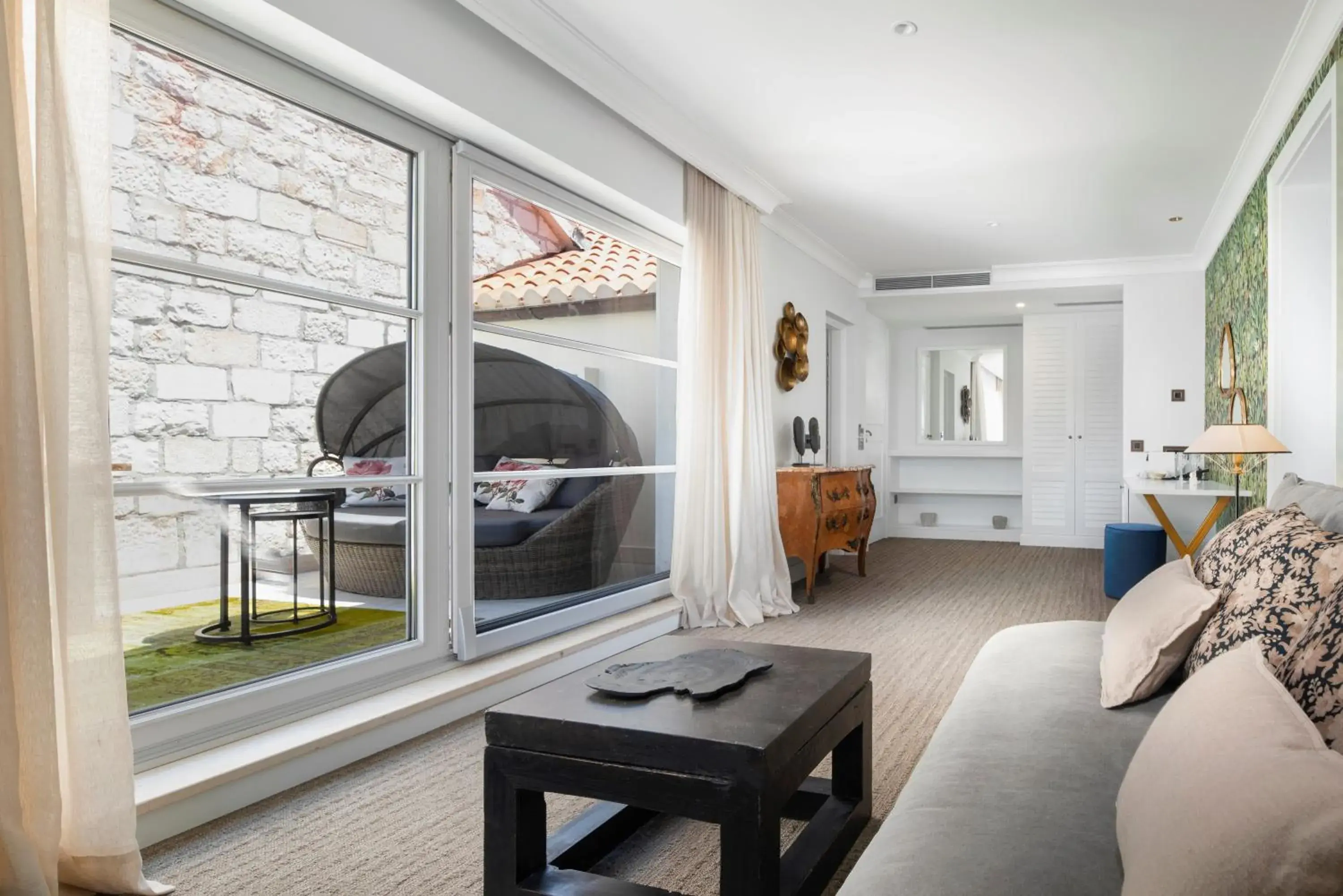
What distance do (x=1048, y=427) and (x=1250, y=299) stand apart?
3.50 meters

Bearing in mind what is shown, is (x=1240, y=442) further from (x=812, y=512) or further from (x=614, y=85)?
(x=614, y=85)

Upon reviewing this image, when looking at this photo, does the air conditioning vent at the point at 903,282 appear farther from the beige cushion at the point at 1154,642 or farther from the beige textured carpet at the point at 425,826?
the beige cushion at the point at 1154,642

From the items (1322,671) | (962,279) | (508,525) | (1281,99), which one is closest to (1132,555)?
(1281,99)

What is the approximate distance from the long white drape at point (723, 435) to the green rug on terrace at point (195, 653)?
2.02 meters

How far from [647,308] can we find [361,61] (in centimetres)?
213

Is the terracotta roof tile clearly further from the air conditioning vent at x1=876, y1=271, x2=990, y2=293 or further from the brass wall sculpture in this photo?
the air conditioning vent at x1=876, y1=271, x2=990, y2=293

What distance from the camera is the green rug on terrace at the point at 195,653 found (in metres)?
2.12

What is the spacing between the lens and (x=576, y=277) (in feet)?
12.7

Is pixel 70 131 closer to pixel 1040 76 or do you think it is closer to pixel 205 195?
pixel 205 195

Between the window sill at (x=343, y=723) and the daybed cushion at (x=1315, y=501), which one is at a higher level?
the daybed cushion at (x=1315, y=501)

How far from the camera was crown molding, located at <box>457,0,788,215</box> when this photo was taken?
290cm

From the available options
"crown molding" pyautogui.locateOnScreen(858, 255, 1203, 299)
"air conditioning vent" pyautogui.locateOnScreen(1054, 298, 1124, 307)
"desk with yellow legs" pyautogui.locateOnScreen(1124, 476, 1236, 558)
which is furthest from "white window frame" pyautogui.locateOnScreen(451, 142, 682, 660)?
"air conditioning vent" pyautogui.locateOnScreen(1054, 298, 1124, 307)

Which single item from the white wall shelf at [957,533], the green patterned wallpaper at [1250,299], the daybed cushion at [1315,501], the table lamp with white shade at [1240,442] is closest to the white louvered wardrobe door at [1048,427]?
the white wall shelf at [957,533]

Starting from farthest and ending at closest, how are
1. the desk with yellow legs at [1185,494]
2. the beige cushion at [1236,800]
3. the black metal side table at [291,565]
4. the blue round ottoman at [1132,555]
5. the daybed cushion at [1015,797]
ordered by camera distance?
the blue round ottoman at [1132,555] < the desk with yellow legs at [1185,494] < the black metal side table at [291,565] < the daybed cushion at [1015,797] < the beige cushion at [1236,800]
